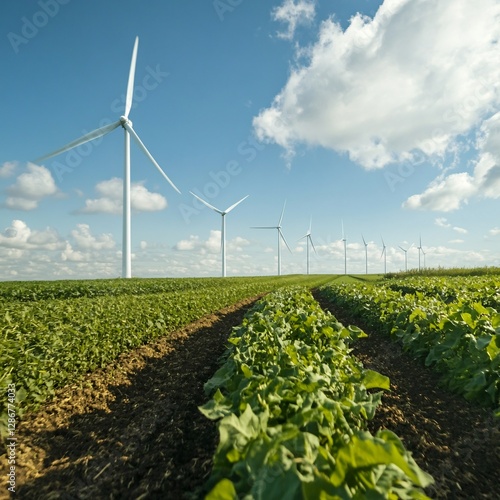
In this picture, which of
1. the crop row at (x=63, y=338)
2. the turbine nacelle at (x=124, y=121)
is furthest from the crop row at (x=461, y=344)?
the turbine nacelle at (x=124, y=121)

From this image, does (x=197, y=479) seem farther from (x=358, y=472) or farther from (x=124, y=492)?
(x=358, y=472)

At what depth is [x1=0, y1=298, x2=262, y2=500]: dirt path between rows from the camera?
15.3 ft

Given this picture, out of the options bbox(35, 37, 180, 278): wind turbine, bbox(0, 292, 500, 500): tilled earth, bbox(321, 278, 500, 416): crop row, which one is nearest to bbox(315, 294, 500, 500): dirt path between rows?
bbox(0, 292, 500, 500): tilled earth

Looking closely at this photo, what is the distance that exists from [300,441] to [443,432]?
417cm

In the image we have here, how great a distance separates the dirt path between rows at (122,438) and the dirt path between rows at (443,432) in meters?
2.90

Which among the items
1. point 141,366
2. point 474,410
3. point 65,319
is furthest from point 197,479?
point 65,319

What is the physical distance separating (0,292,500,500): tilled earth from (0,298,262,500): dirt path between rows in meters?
0.02

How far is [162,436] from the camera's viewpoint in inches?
231

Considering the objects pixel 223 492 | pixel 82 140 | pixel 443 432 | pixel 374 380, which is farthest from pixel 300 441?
pixel 82 140

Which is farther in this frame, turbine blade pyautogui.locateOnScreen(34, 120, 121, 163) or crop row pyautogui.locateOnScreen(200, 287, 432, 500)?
turbine blade pyautogui.locateOnScreen(34, 120, 121, 163)

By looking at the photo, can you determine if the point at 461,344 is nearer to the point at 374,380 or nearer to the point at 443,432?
the point at 443,432

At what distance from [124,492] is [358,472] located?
334cm

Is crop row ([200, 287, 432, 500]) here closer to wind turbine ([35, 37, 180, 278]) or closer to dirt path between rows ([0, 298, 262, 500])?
dirt path between rows ([0, 298, 262, 500])

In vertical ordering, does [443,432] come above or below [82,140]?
below
